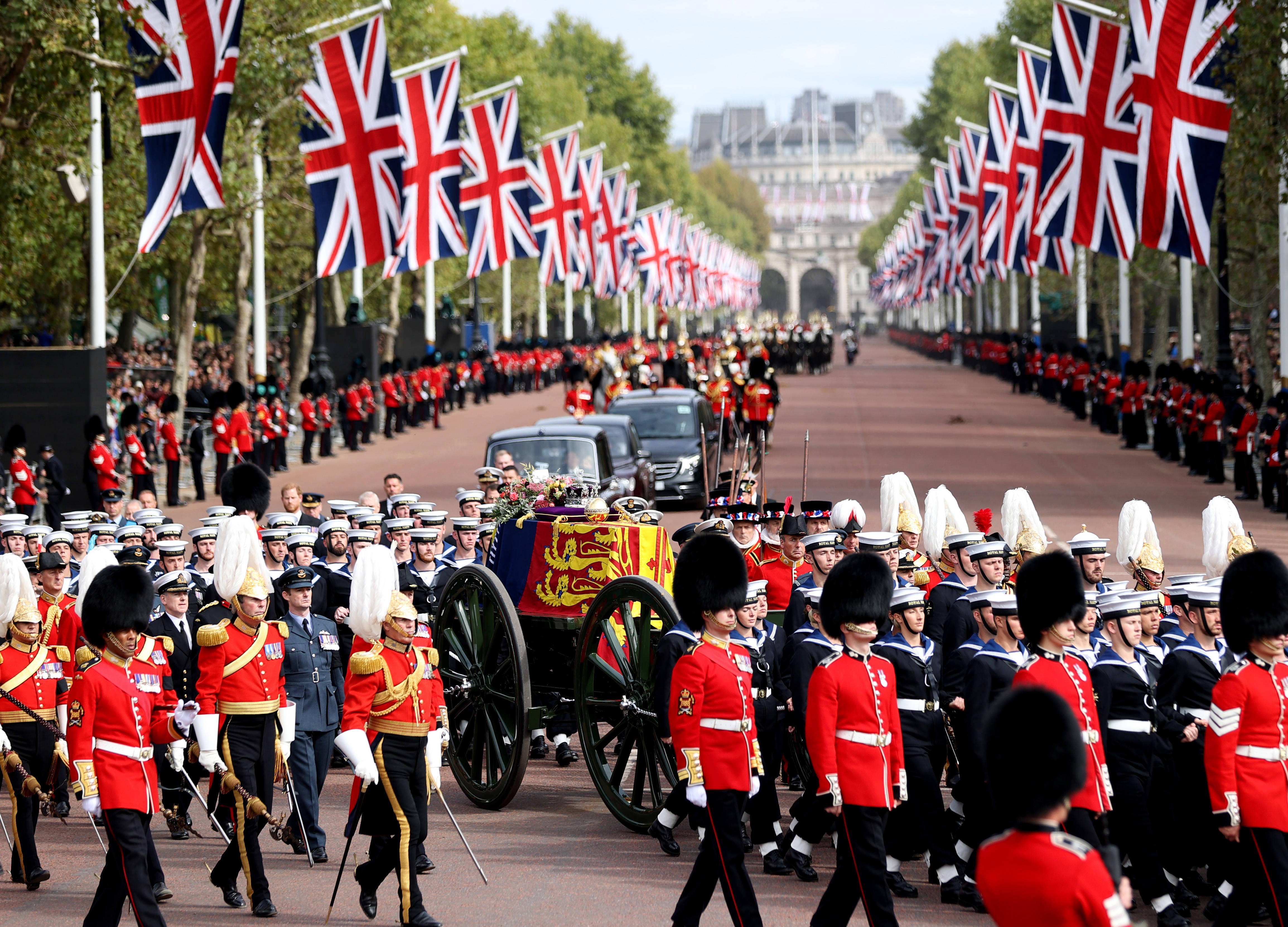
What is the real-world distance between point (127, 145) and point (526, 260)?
35193 mm

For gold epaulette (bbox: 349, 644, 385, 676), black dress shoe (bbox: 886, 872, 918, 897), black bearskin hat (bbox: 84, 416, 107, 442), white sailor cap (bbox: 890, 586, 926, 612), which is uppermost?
black bearskin hat (bbox: 84, 416, 107, 442)

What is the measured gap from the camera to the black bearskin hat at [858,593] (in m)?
7.06

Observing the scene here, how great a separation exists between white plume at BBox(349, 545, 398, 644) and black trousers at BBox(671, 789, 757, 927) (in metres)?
1.73

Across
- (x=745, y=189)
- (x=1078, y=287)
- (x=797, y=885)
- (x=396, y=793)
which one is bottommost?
(x=797, y=885)

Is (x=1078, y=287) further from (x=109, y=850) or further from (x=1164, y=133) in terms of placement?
(x=109, y=850)

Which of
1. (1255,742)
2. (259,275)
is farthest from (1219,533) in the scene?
(259,275)

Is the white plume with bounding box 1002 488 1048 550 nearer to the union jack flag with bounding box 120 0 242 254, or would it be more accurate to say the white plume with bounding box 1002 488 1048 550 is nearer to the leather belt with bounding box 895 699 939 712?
the leather belt with bounding box 895 699 939 712

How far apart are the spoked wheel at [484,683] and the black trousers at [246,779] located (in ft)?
3.81

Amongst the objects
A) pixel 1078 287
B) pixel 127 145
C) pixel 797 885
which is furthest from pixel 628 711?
pixel 1078 287

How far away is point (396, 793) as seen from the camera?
7652 millimetres

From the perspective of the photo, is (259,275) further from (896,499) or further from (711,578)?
(711,578)

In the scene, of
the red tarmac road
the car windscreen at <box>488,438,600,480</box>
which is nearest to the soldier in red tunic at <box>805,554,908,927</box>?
the red tarmac road

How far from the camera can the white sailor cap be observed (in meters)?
8.34

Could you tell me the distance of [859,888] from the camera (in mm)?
6648
